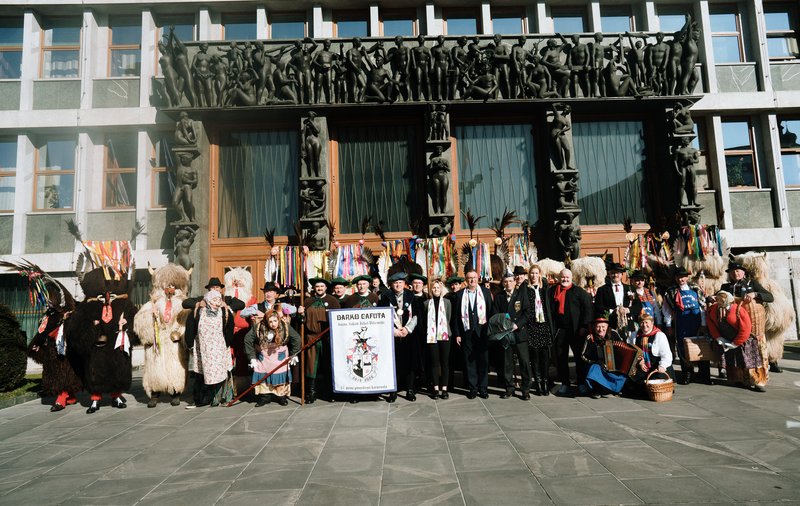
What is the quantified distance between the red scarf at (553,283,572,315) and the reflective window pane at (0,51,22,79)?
18.2 m

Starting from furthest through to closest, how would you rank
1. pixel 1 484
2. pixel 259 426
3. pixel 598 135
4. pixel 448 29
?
pixel 448 29 < pixel 598 135 < pixel 259 426 < pixel 1 484

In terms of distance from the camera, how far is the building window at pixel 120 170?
48.4 ft

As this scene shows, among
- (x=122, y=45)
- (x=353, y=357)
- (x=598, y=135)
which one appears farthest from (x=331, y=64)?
(x=353, y=357)

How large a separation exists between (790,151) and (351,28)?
1525 cm

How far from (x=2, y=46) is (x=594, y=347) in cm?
2029

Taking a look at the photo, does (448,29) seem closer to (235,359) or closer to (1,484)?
(235,359)

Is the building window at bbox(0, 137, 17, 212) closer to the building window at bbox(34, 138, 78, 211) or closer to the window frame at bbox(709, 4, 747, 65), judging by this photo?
the building window at bbox(34, 138, 78, 211)

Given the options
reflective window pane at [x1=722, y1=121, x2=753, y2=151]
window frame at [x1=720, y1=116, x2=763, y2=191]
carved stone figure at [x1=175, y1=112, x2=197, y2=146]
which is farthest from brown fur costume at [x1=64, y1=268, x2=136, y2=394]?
reflective window pane at [x1=722, y1=121, x2=753, y2=151]

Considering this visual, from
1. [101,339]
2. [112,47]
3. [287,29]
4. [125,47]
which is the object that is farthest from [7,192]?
Result: [101,339]

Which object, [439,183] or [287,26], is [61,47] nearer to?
[287,26]

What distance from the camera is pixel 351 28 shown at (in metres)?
15.7

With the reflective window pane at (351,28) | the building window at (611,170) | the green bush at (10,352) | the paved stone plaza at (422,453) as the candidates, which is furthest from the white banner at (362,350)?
the reflective window pane at (351,28)

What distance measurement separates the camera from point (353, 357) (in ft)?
25.3

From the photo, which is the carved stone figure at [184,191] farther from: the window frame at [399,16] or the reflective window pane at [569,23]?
the reflective window pane at [569,23]
